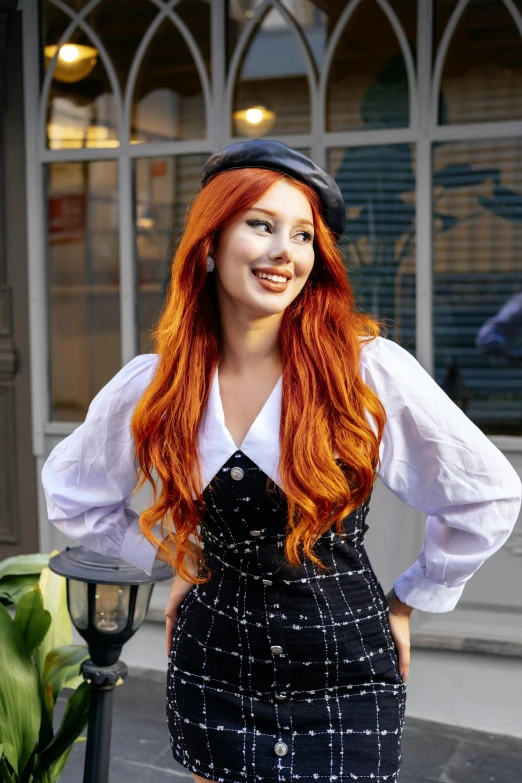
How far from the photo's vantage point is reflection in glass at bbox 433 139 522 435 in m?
4.08

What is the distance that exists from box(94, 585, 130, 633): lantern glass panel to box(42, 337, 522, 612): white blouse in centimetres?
75

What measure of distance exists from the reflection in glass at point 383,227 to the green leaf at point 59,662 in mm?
1927

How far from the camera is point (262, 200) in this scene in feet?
5.91

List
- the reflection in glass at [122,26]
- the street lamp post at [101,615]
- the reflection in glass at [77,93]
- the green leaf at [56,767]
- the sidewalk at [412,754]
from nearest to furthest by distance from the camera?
the street lamp post at [101,615] → the green leaf at [56,767] → the sidewalk at [412,754] → the reflection in glass at [122,26] → the reflection in glass at [77,93]

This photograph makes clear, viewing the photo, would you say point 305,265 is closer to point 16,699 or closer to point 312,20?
point 16,699

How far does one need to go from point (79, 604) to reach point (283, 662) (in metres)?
1.08

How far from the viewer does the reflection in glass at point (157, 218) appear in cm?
457

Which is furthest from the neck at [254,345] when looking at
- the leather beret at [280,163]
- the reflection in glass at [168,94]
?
the reflection in glass at [168,94]

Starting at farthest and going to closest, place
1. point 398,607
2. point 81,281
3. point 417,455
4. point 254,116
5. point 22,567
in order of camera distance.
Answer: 1. point 81,281
2. point 254,116
3. point 22,567
4. point 398,607
5. point 417,455

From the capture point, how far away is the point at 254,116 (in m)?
4.43

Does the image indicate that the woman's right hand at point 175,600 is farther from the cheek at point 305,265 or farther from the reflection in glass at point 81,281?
the reflection in glass at point 81,281

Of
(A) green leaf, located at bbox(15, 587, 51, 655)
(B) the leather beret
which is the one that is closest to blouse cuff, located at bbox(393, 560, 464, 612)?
(B) the leather beret

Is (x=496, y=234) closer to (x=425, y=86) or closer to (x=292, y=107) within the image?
(x=425, y=86)

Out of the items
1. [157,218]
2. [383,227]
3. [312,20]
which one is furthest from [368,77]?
[157,218]
